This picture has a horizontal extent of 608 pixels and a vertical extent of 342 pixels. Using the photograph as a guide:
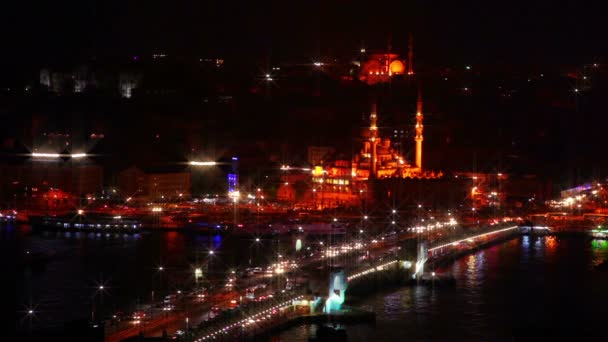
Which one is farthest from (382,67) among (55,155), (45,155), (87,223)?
(87,223)

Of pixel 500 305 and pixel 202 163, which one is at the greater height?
pixel 202 163

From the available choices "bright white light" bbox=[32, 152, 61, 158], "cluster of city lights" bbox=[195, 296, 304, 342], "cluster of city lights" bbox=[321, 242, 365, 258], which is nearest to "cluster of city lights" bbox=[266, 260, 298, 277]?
"cluster of city lights" bbox=[321, 242, 365, 258]

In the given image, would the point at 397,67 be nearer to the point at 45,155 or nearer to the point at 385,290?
the point at 45,155

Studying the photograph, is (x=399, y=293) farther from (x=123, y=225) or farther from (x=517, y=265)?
(x=123, y=225)

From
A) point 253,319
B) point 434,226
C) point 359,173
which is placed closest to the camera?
point 253,319

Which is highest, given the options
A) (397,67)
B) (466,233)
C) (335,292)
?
(397,67)

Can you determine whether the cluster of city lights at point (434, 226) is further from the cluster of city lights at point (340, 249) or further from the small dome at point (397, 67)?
the small dome at point (397, 67)
